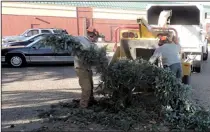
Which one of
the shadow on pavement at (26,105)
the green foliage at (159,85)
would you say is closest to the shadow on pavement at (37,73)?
the shadow on pavement at (26,105)

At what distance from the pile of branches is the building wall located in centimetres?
2530

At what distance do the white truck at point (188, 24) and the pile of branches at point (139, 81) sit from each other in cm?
717

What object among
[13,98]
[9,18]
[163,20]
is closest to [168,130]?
[13,98]

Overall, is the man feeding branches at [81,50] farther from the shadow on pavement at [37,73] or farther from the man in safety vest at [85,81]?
the shadow on pavement at [37,73]

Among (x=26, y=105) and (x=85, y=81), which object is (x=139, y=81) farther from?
(x=26, y=105)

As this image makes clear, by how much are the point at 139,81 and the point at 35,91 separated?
3673 millimetres

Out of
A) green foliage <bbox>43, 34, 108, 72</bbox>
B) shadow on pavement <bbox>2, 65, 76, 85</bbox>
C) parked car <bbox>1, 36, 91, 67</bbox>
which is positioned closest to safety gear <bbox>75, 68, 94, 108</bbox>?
green foliage <bbox>43, 34, 108, 72</bbox>

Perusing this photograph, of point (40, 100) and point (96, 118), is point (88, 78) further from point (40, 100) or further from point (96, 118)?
point (40, 100)

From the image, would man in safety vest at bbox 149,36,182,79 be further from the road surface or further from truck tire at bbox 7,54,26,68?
truck tire at bbox 7,54,26,68

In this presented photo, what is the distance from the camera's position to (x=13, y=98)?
808cm

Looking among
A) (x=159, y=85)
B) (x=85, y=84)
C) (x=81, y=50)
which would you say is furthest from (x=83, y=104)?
(x=159, y=85)

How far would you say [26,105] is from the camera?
24.0ft

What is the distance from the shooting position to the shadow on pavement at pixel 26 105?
19.4 feet

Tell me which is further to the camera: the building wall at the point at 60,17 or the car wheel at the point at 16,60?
the building wall at the point at 60,17
